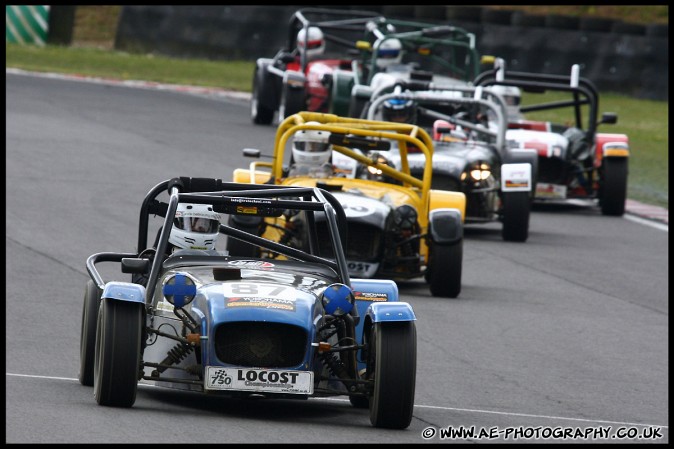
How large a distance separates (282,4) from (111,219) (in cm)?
1831

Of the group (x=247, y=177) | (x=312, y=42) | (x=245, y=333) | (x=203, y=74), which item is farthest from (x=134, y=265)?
(x=203, y=74)

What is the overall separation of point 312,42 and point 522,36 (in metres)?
7.87

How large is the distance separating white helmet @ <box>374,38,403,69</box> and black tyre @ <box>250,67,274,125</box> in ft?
8.69

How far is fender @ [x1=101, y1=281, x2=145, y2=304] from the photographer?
7.34 metres

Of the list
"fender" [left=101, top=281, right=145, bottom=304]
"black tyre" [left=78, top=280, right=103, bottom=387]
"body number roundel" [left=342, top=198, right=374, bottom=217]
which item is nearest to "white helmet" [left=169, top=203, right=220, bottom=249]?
"black tyre" [left=78, top=280, right=103, bottom=387]

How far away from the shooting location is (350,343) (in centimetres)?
776

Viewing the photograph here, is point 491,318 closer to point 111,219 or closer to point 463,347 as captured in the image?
point 463,347

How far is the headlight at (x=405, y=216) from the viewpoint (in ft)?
41.1

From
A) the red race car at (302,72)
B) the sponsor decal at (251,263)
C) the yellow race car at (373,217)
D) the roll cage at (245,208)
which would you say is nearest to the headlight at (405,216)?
the yellow race car at (373,217)

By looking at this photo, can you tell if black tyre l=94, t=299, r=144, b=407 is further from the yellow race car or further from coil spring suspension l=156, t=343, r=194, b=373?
the yellow race car

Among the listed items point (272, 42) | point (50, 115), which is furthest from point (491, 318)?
point (272, 42)

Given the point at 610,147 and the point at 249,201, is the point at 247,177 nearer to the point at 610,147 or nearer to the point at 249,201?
the point at 249,201

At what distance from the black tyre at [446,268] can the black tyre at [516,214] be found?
11.7 feet

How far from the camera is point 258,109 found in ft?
84.0
